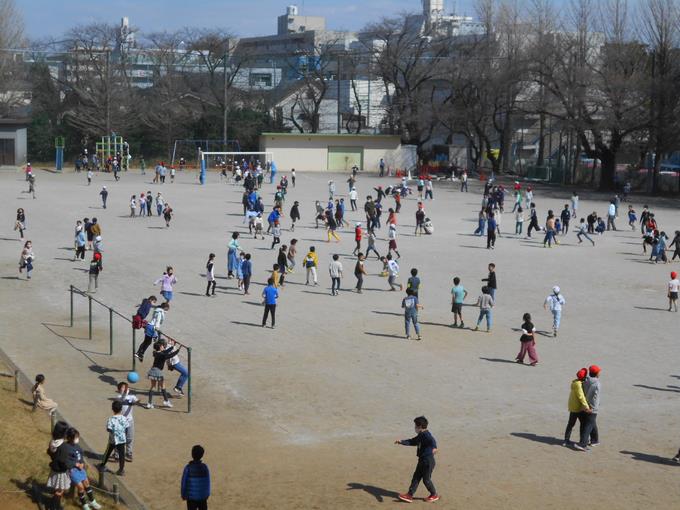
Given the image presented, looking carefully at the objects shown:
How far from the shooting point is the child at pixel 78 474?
462 inches

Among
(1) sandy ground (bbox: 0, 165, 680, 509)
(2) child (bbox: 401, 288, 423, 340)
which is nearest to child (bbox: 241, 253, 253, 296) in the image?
(1) sandy ground (bbox: 0, 165, 680, 509)

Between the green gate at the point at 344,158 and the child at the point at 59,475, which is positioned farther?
the green gate at the point at 344,158

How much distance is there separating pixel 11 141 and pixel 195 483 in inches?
2421

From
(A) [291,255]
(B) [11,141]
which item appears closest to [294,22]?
(B) [11,141]

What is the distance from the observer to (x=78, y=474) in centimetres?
1177

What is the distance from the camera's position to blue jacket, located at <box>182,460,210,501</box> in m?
10.9

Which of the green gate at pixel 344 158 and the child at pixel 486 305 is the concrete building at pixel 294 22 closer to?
the green gate at pixel 344 158

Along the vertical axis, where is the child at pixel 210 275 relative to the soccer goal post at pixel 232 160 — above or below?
below

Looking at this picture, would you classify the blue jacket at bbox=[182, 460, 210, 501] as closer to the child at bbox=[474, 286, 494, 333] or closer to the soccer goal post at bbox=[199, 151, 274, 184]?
the child at bbox=[474, 286, 494, 333]

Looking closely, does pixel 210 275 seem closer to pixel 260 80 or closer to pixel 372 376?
pixel 372 376

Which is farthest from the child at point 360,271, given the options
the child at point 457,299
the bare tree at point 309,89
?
the bare tree at point 309,89

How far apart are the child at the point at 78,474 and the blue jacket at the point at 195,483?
5.25 feet

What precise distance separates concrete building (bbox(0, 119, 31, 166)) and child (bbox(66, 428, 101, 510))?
196 ft

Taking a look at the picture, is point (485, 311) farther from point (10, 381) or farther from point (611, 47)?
point (611, 47)
